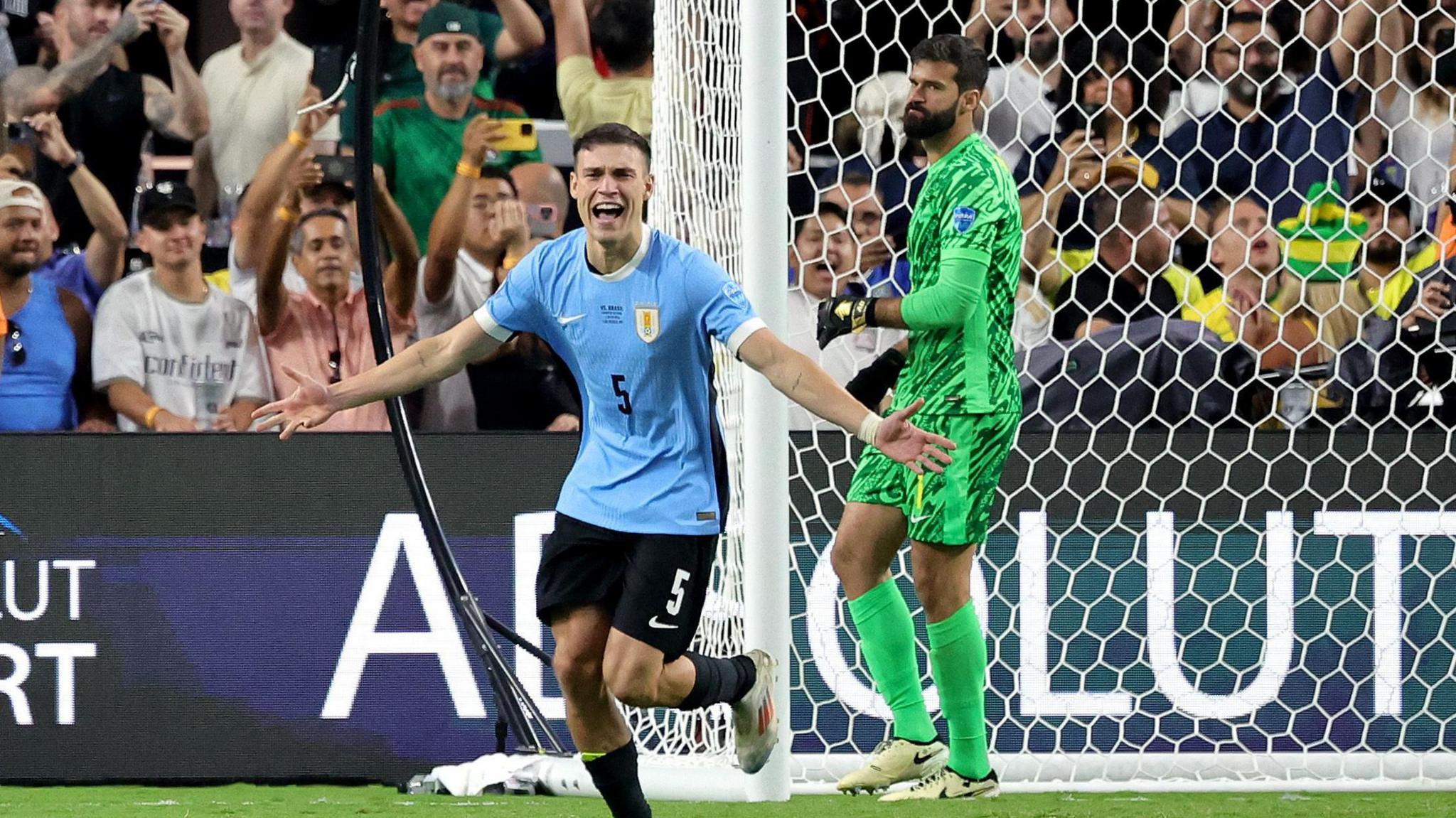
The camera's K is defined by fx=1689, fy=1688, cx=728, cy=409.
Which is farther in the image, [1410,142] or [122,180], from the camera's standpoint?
[122,180]

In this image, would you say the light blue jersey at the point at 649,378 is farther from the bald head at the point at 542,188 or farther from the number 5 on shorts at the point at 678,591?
the bald head at the point at 542,188

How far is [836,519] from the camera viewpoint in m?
5.04

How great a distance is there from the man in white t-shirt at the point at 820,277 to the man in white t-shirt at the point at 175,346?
186 cm

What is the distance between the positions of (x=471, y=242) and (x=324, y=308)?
552mm

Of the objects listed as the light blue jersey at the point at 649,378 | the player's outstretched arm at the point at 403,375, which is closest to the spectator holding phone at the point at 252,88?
the player's outstretched arm at the point at 403,375

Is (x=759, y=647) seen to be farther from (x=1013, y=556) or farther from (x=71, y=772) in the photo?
(x=71, y=772)

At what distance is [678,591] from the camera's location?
351 centimetres

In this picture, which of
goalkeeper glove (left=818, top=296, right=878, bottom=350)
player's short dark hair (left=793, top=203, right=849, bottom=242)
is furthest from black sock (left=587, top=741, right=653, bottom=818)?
player's short dark hair (left=793, top=203, right=849, bottom=242)

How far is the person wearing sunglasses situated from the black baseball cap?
1.09 feet

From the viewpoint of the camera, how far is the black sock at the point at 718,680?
3686 millimetres

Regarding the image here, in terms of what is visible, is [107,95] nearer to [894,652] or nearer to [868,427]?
[894,652]

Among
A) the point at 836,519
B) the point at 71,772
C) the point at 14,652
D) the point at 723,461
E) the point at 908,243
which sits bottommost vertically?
the point at 71,772

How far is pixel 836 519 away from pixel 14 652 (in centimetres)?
251

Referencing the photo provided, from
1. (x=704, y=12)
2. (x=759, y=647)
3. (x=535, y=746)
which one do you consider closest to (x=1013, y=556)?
(x=759, y=647)
